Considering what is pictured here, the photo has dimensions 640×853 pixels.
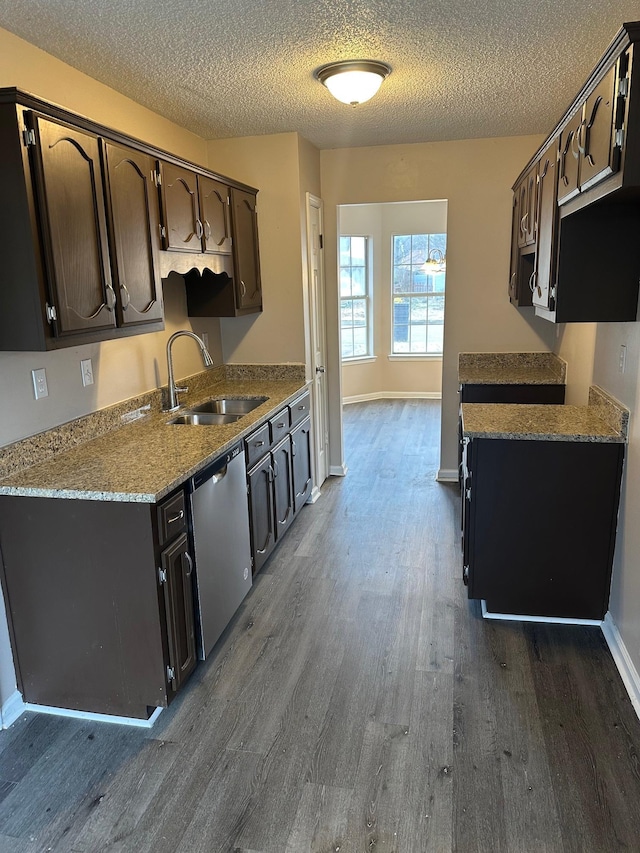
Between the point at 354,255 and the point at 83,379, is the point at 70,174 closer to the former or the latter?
the point at 83,379

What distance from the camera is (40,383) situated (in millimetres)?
2389

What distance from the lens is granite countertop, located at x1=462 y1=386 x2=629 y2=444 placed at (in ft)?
8.45

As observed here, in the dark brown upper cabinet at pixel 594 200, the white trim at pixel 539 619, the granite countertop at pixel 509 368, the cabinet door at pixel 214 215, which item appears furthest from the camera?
the granite countertop at pixel 509 368

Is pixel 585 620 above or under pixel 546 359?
under

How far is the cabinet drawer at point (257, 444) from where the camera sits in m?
2.99

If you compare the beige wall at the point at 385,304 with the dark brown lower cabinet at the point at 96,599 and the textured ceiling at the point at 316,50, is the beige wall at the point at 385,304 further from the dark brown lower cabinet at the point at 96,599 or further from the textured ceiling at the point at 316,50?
the dark brown lower cabinet at the point at 96,599

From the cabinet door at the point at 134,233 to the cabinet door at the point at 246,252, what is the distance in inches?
39.7

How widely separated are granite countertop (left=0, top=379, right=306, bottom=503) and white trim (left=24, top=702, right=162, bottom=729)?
2.94 ft

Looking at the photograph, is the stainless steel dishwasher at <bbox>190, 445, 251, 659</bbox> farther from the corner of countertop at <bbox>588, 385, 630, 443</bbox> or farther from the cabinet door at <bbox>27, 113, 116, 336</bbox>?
the corner of countertop at <bbox>588, 385, 630, 443</bbox>

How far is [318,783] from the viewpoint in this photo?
1959mm

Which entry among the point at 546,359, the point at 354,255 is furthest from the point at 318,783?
the point at 354,255

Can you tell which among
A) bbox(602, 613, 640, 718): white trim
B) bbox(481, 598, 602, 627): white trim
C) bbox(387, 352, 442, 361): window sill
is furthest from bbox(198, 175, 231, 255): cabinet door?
bbox(387, 352, 442, 361): window sill

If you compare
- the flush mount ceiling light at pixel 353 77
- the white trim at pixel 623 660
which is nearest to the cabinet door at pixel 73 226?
the flush mount ceiling light at pixel 353 77

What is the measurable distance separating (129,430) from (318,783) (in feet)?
5.86
